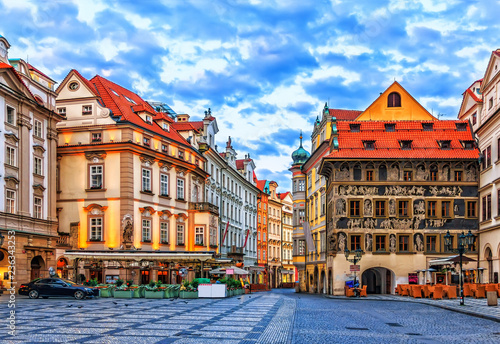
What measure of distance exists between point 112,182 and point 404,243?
25190mm

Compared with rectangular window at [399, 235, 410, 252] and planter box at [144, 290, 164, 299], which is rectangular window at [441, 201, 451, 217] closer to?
rectangular window at [399, 235, 410, 252]

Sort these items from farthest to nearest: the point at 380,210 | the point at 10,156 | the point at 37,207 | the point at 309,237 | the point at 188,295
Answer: the point at 309,237
the point at 380,210
the point at 37,207
the point at 10,156
the point at 188,295

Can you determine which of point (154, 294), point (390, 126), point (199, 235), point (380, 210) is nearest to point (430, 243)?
point (380, 210)

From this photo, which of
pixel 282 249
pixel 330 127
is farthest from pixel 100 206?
pixel 282 249

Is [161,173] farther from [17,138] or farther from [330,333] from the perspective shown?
[330,333]

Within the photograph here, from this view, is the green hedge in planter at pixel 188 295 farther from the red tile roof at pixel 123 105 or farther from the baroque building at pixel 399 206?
the red tile roof at pixel 123 105

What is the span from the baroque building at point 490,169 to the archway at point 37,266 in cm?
3244

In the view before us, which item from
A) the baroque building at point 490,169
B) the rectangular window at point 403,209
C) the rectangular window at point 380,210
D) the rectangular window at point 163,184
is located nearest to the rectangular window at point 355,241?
the rectangular window at point 380,210

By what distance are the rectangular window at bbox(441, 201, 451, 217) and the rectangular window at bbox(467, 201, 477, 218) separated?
5.13ft

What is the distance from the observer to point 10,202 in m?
40.9

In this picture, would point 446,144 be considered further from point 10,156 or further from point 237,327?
point 237,327

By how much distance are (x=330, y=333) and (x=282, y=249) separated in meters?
97.7

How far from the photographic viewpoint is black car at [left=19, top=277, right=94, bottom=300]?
35.8 metres

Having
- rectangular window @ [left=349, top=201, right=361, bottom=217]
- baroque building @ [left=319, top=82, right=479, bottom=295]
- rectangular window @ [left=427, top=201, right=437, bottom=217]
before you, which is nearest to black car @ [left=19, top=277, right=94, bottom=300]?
baroque building @ [left=319, top=82, right=479, bottom=295]
